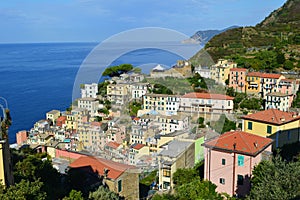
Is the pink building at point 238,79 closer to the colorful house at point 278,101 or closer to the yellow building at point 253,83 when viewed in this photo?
the yellow building at point 253,83

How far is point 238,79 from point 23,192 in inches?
412

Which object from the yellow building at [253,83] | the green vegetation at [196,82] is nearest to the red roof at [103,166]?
the green vegetation at [196,82]

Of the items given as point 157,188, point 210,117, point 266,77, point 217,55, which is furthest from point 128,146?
point 217,55

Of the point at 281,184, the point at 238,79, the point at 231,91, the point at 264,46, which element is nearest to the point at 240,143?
the point at 281,184

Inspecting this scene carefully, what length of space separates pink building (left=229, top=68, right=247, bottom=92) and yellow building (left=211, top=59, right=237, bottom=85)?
0.27m

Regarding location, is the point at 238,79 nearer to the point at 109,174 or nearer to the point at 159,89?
the point at 159,89

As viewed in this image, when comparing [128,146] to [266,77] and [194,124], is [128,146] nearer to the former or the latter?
[194,124]

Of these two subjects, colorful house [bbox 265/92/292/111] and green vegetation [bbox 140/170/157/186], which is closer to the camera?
green vegetation [bbox 140/170/157/186]

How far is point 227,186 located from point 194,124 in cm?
276

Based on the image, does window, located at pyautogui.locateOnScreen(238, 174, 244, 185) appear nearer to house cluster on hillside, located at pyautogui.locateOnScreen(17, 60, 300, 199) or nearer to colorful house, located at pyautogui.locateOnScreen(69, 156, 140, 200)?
house cluster on hillside, located at pyautogui.locateOnScreen(17, 60, 300, 199)

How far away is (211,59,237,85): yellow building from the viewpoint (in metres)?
11.6

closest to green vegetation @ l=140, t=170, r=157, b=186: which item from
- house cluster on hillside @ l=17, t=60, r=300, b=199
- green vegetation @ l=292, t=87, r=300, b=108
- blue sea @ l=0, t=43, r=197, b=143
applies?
house cluster on hillside @ l=17, t=60, r=300, b=199

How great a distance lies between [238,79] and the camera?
39.1 feet

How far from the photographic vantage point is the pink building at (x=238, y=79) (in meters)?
11.8
